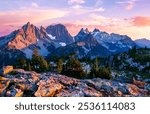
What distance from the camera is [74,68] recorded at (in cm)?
13675

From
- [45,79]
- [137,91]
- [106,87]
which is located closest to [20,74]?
[45,79]

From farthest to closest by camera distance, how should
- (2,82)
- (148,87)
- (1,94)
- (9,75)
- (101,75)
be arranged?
1. (101,75)
2. (148,87)
3. (9,75)
4. (2,82)
5. (1,94)


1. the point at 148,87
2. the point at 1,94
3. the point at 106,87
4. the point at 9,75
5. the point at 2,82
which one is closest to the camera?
the point at 1,94

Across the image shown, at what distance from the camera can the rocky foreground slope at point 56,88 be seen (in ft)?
277

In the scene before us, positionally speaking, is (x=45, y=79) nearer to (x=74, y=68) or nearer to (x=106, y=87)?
(x=106, y=87)

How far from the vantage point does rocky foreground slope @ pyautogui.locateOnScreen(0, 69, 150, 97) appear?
277 feet

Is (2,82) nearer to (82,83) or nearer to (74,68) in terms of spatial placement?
(82,83)

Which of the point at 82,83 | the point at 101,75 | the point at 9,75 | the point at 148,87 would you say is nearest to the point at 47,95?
the point at 82,83

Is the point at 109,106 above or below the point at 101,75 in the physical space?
above

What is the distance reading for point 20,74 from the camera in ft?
346

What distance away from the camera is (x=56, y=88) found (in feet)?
289

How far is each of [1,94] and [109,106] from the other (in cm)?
3416

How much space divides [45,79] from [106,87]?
16.5m

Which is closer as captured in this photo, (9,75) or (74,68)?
(9,75)
